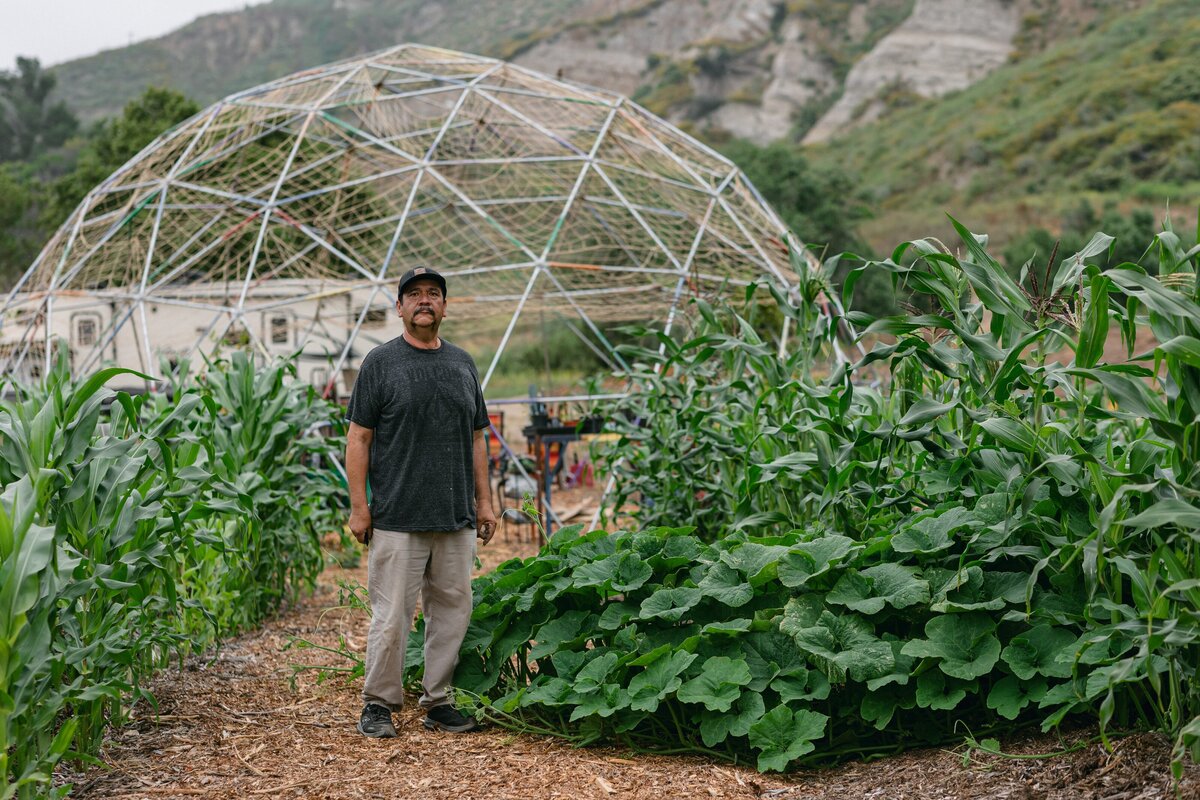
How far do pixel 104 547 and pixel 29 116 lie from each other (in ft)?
203

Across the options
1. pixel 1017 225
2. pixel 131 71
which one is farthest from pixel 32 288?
pixel 131 71

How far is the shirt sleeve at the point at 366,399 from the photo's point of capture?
3.54 m

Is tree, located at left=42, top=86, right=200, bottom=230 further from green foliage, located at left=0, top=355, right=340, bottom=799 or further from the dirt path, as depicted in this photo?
the dirt path

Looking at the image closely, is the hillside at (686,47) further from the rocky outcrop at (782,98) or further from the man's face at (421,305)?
the man's face at (421,305)

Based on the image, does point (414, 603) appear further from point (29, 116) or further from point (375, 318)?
point (29, 116)

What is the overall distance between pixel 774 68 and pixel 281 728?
2241 inches

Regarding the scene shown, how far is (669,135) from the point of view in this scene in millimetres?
10469

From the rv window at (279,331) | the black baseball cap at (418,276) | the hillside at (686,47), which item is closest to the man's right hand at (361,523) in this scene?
the black baseball cap at (418,276)

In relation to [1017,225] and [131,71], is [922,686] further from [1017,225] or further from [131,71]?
[131,71]

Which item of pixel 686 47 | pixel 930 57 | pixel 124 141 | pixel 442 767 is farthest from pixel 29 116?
pixel 442 767

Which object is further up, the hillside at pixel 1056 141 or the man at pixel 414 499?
the hillside at pixel 1056 141

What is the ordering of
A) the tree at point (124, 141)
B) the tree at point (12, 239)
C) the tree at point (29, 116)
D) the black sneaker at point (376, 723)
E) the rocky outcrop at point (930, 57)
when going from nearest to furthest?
the black sneaker at point (376, 723), the tree at point (124, 141), the tree at point (12, 239), the rocky outcrop at point (930, 57), the tree at point (29, 116)

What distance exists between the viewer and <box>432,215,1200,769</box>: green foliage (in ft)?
7.75

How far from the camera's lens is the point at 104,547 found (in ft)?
10.0
